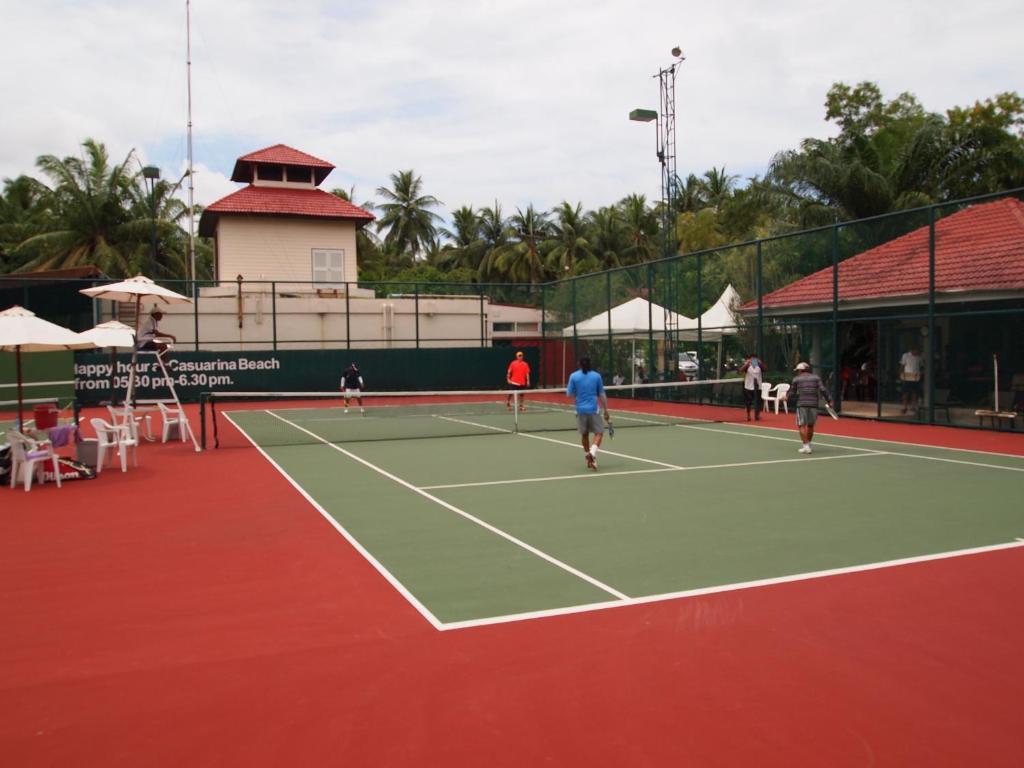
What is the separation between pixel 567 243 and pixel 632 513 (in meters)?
50.7

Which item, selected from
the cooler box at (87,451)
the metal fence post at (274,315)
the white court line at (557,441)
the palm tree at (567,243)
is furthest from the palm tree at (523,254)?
the cooler box at (87,451)

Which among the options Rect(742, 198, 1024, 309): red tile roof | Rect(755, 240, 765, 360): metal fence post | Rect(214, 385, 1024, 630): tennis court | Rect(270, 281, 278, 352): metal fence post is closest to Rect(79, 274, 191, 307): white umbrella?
Rect(214, 385, 1024, 630): tennis court

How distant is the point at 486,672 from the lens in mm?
4785

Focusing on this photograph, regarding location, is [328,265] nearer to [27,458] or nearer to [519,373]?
[519,373]

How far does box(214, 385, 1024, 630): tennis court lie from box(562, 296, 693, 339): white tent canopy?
9313 millimetres

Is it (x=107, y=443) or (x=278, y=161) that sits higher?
(x=278, y=161)

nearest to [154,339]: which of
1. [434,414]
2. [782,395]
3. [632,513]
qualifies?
[434,414]

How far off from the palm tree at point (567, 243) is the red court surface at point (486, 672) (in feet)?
167

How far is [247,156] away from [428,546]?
113 feet

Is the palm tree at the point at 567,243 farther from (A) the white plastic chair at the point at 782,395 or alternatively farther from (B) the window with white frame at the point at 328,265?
(A) the white plastic chair at the point at 782,395

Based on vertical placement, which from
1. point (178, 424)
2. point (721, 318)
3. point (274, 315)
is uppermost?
→ point (274, 315)

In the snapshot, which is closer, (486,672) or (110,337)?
(486,672)

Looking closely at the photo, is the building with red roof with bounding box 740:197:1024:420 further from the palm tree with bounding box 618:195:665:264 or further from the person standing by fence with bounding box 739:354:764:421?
the palm tree with bounding box 618:195:665:264

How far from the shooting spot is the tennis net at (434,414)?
1733 centimetres
